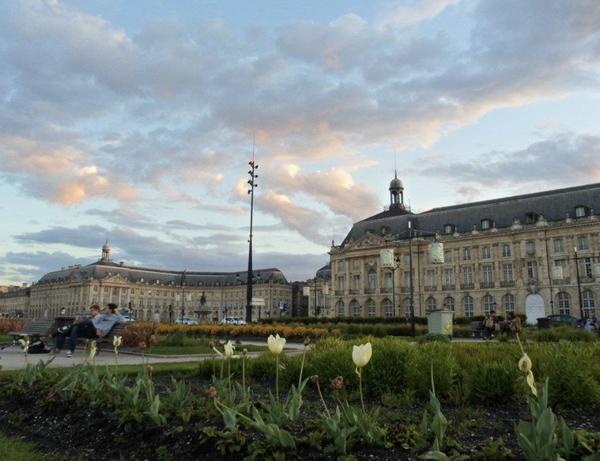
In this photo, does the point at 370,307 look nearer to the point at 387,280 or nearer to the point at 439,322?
the point at 387,280

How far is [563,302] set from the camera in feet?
204

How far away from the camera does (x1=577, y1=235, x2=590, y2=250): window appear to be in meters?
61.2

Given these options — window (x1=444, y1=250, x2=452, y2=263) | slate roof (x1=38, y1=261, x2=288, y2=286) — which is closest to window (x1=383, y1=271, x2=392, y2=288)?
window (x1=444, y1=250, x2=452, y2=263)

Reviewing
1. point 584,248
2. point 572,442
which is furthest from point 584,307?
point 572,442

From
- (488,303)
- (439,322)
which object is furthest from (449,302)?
(439,322)

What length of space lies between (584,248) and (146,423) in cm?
6685

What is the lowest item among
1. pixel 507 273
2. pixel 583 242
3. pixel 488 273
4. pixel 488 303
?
pixel 488 303

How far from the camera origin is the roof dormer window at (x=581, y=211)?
6188 cm

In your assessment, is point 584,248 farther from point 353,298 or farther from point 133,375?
point 133,375

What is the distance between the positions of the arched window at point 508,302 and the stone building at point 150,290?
73.9 m

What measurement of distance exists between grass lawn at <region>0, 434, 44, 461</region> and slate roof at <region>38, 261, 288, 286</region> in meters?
132

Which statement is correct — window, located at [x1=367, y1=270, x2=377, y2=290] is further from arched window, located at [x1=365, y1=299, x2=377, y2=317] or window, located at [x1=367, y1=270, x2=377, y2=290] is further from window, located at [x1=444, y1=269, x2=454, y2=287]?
window, located at [x1=444, y1=269, x2=454, y2=287]

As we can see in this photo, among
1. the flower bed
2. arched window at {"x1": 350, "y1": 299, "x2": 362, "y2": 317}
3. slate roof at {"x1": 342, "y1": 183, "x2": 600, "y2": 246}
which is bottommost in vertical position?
the flower bed

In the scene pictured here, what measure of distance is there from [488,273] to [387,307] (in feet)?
54.0
